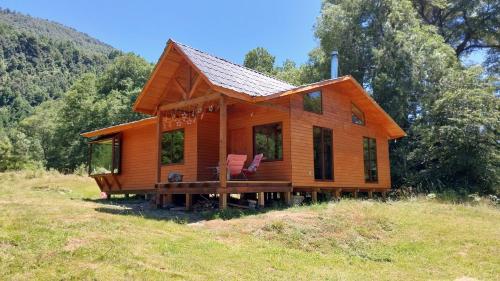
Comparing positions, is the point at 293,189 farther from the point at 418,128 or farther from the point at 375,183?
the point at 418,128

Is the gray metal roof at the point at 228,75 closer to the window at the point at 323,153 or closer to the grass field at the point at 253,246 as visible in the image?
the window at the point at 323,153

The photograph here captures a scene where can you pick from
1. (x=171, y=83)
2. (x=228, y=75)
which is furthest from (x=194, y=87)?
(x=171, y=83)

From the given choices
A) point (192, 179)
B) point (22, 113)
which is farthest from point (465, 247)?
point (22, 113)

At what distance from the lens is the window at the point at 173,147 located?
1425cm

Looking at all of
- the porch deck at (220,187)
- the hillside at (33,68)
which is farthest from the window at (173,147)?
the hillside at (33,68)

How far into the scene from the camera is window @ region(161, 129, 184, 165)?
14.2m

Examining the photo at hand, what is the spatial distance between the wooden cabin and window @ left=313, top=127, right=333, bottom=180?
0.10 ft

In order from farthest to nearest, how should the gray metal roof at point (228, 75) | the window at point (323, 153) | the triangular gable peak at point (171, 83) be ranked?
the window at point (323, 153), the triangular gable peak at point (171, 83), the gray metal roof at point (228, 75)

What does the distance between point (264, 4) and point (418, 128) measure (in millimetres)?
16866

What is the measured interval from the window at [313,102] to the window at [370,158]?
342 cm

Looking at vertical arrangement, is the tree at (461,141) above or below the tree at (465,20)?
below

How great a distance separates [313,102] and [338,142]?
1781mm

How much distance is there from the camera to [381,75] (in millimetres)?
21625

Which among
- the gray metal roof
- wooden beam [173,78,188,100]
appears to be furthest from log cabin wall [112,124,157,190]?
the gray metal roof
